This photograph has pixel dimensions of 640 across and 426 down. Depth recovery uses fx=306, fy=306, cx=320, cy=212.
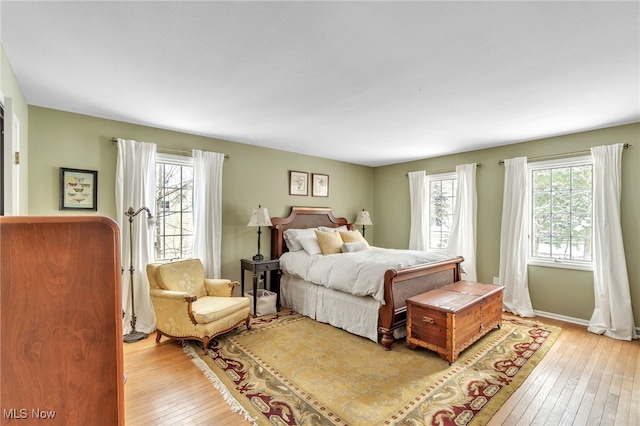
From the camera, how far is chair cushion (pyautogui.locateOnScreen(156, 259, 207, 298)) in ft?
10.5

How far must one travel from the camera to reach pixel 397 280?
3.23 m

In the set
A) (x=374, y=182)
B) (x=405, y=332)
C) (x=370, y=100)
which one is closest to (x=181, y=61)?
(x=370, y=100)

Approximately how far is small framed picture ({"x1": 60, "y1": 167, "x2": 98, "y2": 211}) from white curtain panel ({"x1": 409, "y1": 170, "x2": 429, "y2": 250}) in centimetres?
466

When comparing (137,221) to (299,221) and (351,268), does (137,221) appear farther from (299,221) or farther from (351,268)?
(351,268)

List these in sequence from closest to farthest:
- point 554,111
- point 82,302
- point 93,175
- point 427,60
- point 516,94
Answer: point 82,302 < point 427,60 < point 516,94 < point 554,111 < point 93,175

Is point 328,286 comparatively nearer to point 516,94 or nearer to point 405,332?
point 405,332

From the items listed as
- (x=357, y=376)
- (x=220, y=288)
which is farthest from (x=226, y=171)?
(x=357, y=376)

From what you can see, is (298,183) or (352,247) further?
(298,183)

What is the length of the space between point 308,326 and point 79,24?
3.37 m

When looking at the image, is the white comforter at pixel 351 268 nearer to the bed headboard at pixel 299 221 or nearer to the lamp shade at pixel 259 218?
the bed headboard at pixel 299 221

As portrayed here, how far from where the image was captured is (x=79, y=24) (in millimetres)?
1701

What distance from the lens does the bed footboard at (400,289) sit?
123 inches

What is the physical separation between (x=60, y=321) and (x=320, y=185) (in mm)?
4601

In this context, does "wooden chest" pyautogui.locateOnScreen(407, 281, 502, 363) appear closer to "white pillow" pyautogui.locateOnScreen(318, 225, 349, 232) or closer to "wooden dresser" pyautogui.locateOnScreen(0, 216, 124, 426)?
"white pillow" pyautogui.locateOnScreen(318, 225, 349, 232)
